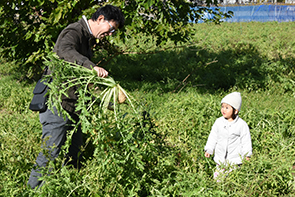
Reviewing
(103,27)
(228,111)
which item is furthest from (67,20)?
(228,111)

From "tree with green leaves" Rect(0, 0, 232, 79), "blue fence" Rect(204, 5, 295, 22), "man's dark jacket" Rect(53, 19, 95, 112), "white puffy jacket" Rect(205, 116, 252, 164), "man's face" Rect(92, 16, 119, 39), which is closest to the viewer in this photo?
"man's dark jacket" Rect(53, 19, 95, 112)

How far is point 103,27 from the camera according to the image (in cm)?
261

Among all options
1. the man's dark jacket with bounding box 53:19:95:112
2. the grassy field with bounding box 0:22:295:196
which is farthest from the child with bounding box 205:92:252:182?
the man's dark jacket with bounding box 53:19:95:112

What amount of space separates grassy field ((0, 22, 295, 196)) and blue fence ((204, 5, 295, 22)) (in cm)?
2215

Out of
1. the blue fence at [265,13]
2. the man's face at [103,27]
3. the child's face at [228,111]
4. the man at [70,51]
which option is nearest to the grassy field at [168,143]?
the man at [70,51]

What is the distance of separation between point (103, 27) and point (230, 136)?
5.91 feet

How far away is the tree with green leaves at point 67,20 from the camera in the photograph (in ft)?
15.4

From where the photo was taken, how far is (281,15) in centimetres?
2825

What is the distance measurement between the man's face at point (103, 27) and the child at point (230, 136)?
1469 millimetres

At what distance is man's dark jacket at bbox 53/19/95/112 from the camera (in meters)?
2.45

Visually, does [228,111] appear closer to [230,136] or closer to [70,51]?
[230,136]

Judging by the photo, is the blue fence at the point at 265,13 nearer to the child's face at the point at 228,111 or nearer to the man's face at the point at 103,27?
the child's face at the point at 228,111

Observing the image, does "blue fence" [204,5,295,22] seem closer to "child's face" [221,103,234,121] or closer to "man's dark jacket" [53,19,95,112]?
"child's face" [221,103,234,121]

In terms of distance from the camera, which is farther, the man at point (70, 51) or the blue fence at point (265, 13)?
the blue fence at point (265, 13)
